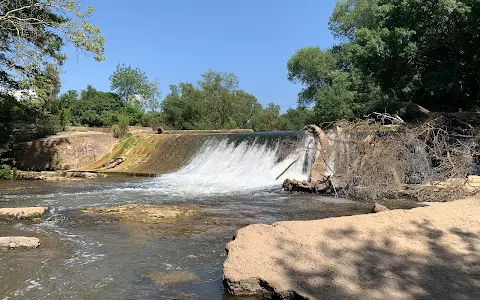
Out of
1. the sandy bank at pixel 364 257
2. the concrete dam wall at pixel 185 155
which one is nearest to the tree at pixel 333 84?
the concrete dam wall at pixel 185 155

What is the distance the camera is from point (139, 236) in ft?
21.2

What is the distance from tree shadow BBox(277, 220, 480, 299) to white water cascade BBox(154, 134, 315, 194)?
8.41 metres

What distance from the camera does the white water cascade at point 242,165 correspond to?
14492 millimetres

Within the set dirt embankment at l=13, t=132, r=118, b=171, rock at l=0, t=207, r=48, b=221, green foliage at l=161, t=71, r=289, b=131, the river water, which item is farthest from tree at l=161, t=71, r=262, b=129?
rock at l=0, t=207, r=48, b=221

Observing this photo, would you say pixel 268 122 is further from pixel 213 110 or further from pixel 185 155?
pixel 185 155

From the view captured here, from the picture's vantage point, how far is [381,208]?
6.90 m

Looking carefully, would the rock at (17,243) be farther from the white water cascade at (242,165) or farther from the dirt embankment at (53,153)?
the dirt embankment at (53,153)

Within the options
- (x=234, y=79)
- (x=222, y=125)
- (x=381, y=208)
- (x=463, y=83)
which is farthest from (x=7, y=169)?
(x=234, y=79)

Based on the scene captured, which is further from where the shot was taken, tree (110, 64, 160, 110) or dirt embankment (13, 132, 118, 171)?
tree (110, 64, 160, 110)

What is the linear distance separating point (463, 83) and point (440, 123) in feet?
17.0

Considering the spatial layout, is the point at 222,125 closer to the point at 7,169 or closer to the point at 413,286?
the point at 7,169

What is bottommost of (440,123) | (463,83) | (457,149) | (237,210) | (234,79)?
(237,210)

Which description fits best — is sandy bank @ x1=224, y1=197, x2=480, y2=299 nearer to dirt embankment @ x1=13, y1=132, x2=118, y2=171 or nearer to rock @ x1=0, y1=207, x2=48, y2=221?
rock @ x1=0, y1=207, x2=48, y2=221

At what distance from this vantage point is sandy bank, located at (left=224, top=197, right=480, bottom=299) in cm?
346
